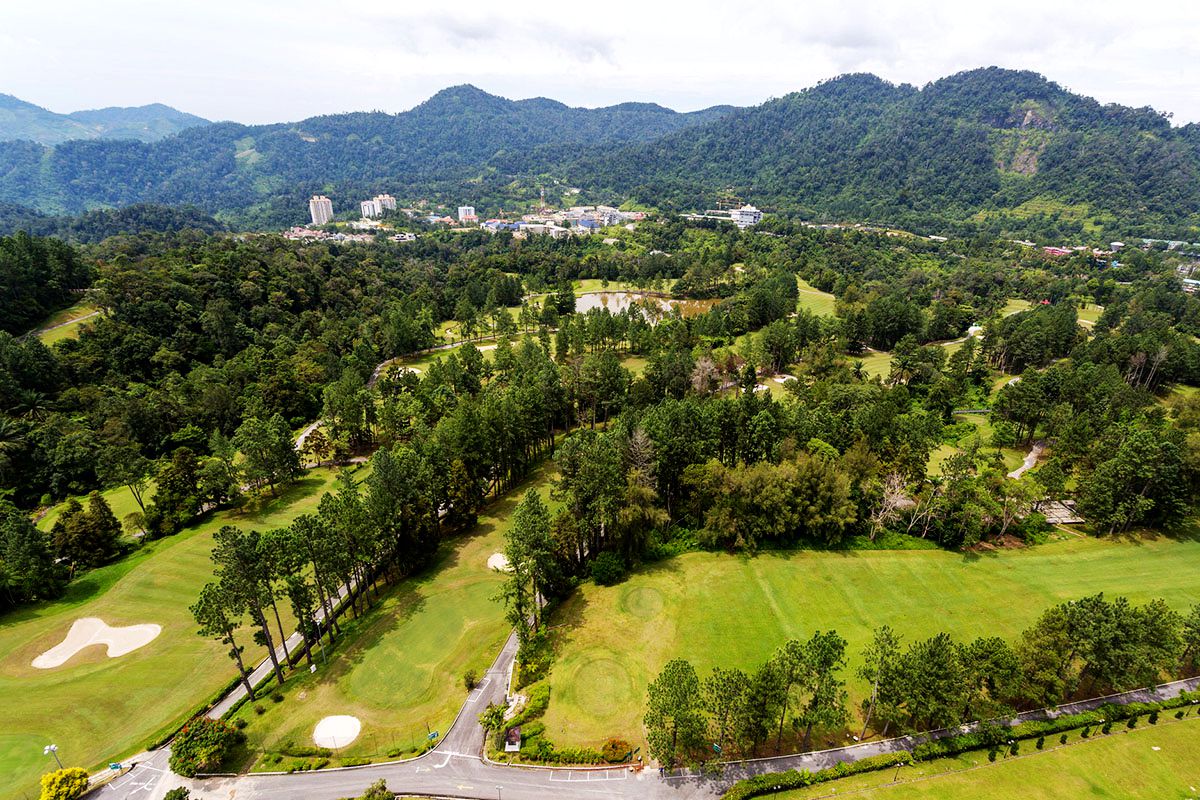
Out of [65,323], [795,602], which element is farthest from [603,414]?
[65,323]

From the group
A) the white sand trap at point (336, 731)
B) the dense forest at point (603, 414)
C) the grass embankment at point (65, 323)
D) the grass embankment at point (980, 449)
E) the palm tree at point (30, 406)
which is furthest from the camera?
the grass embankment at point (65, 323)

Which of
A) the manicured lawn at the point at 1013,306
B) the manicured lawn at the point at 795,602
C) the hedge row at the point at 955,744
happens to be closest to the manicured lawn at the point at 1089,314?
the manicured lawn at the point at 1013,306

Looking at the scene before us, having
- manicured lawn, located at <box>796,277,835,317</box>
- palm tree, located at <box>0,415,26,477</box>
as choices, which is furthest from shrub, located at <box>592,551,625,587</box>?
manicured lawn, located at <box>796,277,835,317</box>

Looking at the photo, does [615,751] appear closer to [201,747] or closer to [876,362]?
[201,747]

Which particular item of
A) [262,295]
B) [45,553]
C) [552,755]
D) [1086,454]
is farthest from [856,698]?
[262,295]

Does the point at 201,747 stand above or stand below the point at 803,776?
above

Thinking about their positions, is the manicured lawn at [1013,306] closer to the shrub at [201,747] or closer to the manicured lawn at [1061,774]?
the manicured lawn at [1061,774]

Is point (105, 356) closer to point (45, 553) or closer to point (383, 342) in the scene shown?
point (383, 342)
